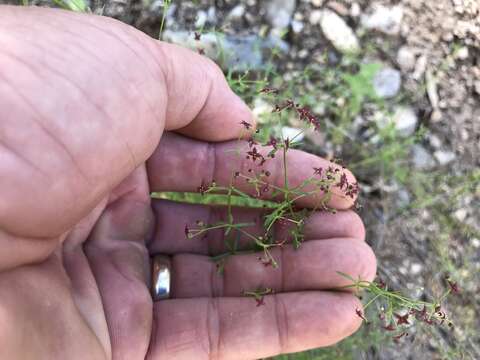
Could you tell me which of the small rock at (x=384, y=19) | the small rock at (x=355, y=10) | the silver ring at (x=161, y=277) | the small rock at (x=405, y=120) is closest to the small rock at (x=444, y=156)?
the small rock at (x=405, y=120)

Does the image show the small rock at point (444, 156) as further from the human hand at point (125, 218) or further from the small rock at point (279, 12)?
the small rock at point (279, 12)

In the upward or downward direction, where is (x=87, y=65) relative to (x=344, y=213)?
upward

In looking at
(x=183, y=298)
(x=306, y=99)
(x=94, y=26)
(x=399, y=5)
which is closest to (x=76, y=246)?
(x=183, y=298)

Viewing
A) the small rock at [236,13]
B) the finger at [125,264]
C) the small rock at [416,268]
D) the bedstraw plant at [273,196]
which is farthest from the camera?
the small rock at [236,13]

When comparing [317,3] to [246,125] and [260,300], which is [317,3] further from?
[260,300]

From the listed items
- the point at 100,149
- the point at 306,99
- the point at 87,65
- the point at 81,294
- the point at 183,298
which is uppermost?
the point at 87,65

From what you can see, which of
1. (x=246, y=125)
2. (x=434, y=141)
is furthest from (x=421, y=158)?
(x=246, y=125)

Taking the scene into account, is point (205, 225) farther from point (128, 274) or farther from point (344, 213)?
point (344, 213)
